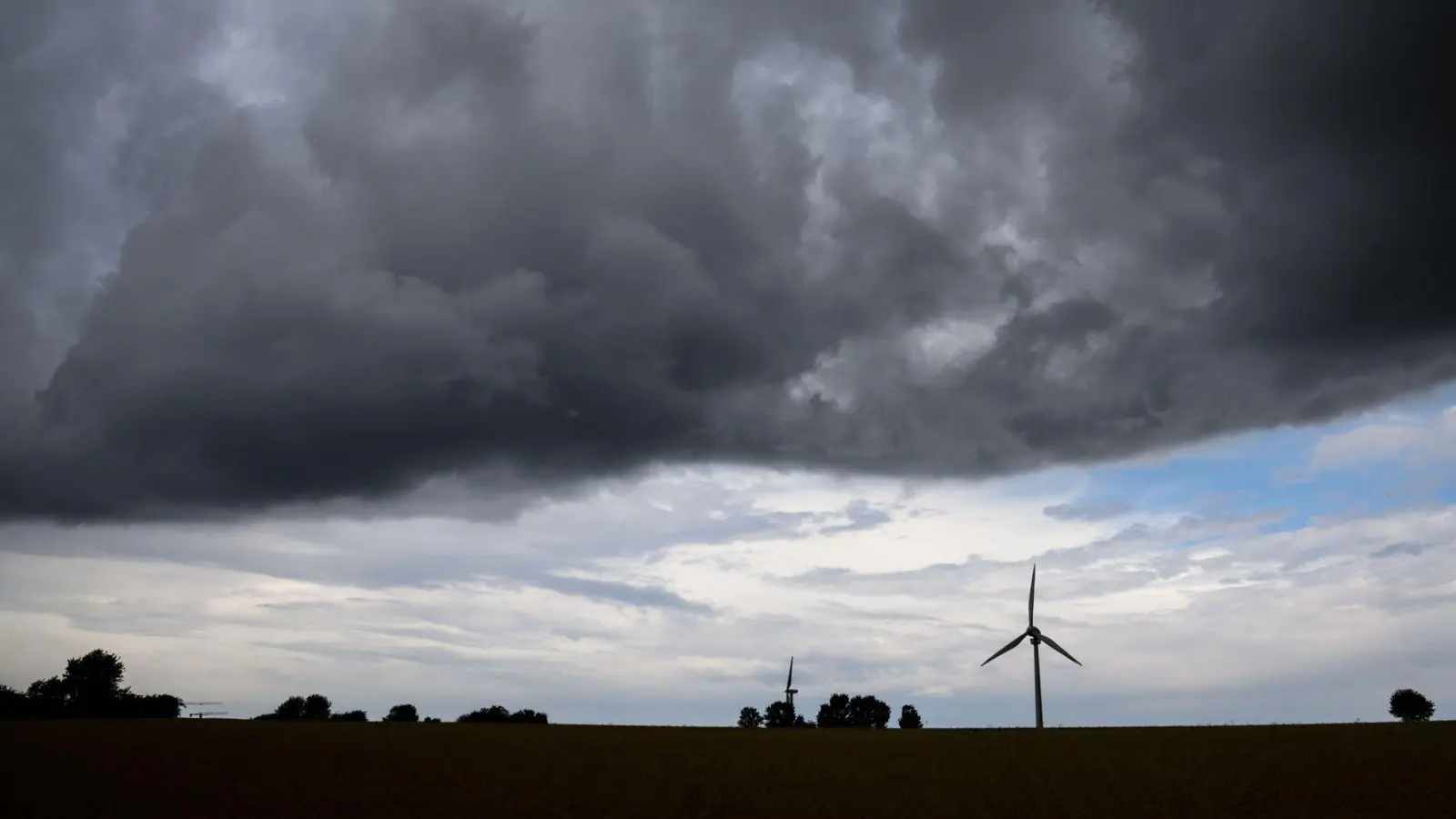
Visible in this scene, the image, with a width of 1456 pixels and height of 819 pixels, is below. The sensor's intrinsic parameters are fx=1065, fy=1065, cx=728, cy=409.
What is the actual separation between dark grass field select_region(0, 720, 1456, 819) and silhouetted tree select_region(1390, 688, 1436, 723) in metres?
100

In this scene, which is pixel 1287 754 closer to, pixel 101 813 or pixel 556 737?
pixel 556 737

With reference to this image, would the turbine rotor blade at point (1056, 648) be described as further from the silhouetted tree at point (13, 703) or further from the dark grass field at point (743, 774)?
the silhouetted tree at point (13, 703)

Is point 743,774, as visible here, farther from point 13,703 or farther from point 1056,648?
point 13,703

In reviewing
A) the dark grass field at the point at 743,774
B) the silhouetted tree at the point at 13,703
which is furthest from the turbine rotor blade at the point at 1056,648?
the silhouetted tree at the point at 13,703

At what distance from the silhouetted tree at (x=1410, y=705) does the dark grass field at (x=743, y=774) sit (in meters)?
100

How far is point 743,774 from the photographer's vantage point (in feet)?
233

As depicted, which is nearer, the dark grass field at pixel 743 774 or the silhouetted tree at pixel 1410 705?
the dark grass field at pixel 743 774

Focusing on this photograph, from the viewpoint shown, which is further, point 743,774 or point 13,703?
point 13,703

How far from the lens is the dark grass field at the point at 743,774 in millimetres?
57344

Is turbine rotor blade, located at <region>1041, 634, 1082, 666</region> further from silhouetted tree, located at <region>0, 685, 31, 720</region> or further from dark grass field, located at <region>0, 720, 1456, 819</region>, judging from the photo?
silhouetted tree, located at <region>0, 685, 31, 720</region>

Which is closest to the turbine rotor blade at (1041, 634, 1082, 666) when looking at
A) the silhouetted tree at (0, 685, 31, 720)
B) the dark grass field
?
the dark grass field

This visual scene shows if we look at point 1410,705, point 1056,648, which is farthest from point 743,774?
point 1410,705

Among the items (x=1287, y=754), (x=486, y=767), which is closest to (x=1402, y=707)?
(x=1287, y=754)

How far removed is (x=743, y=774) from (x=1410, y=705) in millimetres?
155079
